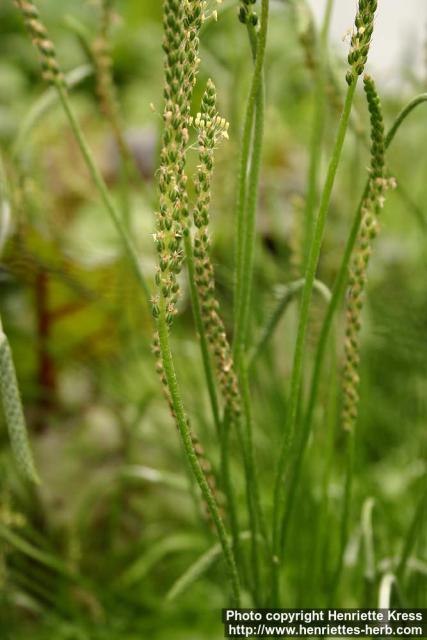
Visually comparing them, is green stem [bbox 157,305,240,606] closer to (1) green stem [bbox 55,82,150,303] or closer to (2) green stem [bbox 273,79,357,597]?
(2) green stem [bbox 273,79,357,597]

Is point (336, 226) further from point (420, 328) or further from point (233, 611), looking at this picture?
point (233, 611)

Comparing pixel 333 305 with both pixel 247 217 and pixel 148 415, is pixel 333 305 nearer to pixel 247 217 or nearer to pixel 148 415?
pixel 247 217

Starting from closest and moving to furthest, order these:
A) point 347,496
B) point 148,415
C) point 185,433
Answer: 1. point 185,433
2. point 347,496
3. point 148,415

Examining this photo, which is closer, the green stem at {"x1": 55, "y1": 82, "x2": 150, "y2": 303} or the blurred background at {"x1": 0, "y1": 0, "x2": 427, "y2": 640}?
the green stem at {"x1": 55, "y1": 82, "x2": 150, "y2": 303}

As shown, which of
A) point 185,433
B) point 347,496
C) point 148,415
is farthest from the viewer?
point 148,415

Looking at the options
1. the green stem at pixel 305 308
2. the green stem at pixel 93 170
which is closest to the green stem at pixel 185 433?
the green stem at pixel 305 308

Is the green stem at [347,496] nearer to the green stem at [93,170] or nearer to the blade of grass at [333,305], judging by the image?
the blade of grass at [333,305]

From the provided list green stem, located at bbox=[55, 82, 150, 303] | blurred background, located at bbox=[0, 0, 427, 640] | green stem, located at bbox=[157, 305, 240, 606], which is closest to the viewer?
green stem, located at bbox=[157, 305, 240, 606]

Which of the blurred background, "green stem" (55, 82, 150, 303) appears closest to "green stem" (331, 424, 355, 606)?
the blurred background

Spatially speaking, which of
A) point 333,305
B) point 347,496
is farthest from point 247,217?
point 347,496
